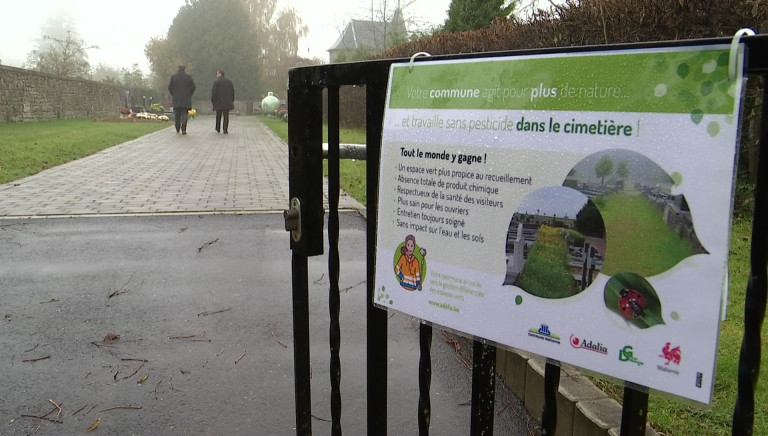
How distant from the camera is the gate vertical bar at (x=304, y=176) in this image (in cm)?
194

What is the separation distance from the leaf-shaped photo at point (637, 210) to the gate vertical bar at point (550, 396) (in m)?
0.35

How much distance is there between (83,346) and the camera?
3637 millimetres

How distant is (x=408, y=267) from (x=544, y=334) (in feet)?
1.37

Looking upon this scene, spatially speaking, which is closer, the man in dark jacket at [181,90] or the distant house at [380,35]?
the man in dark jacket at [181,90]

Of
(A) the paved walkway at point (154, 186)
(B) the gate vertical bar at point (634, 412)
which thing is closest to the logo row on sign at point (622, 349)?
(B) the gate vertical bar at point (634, 412)

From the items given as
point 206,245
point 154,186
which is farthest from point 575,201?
point 154,186

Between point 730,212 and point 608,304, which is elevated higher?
point 730,212

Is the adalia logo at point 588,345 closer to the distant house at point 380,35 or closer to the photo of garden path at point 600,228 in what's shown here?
the photo of garden path at point 600,228

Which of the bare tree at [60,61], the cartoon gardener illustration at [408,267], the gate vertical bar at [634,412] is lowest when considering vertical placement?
the gate vertical bar at [634,412]

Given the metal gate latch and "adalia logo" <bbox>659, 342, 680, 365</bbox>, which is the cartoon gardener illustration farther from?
"adalia logo" <bbox>659, 342, 680, 365</bbox>

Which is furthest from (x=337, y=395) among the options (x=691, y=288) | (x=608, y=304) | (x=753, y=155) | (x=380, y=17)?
(x=380, y=17)

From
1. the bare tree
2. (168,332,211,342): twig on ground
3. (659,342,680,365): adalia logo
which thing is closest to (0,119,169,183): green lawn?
(168,332,211,342): twig on ground

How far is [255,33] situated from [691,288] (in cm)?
6352

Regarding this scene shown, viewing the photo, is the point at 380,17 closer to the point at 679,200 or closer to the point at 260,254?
the point at 260,254
